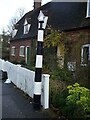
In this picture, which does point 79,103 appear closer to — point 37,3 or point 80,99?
point 80,99

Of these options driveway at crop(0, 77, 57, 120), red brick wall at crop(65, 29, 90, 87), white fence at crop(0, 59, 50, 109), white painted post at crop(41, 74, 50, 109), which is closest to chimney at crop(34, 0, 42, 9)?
red brick wall at crop(65, 29, 90, 87)

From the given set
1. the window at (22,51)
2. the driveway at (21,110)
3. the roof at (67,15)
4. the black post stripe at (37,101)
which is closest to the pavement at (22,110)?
the driveway at (21,110)

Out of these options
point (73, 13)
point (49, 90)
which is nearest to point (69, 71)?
point (49, 90)

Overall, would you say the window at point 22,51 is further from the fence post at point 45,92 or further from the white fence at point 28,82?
the fence post at point 45,92

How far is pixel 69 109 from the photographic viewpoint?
6.63 meters

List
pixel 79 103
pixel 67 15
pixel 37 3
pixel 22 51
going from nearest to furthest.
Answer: pixel 79 103, pixel 67 15, pixel 22 51, pixel 37 3

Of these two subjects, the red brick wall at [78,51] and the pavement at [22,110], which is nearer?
the pavement at [22,110]

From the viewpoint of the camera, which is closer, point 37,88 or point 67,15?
point 37,88

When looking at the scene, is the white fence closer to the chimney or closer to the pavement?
the pavement

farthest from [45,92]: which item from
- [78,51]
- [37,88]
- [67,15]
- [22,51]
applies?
[22,51]

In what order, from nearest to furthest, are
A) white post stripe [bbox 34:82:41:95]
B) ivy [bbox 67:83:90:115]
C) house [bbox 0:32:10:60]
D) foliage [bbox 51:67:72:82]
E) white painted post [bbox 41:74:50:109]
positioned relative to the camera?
ivy [bbox 67:83:90:115]
white painted post [bbox 41:74:50:109]
white post stripe [bbox 34:82:41:95]
foliage [bbox 51:67:72:82]
house [bbox 0:32:10:60]

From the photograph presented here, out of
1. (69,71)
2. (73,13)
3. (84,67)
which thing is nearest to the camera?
(84,67)

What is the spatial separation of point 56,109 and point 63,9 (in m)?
19.0

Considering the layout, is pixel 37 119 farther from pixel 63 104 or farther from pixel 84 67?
pixel 84 67
